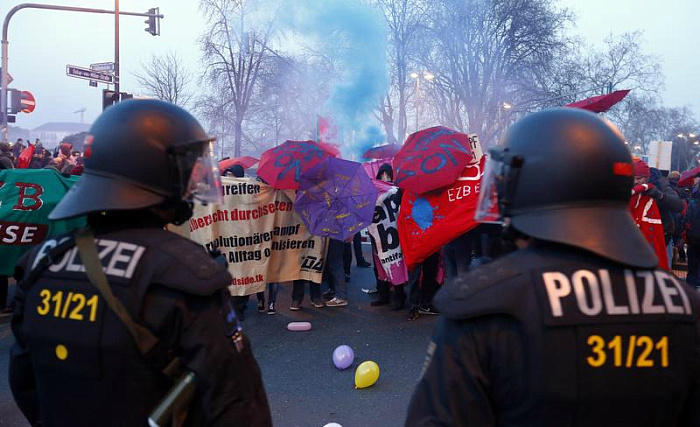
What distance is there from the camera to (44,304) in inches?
70.7

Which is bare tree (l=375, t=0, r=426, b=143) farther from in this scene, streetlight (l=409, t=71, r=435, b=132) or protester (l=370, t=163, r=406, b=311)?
protester (l=370, t=163, r=406, b=311)

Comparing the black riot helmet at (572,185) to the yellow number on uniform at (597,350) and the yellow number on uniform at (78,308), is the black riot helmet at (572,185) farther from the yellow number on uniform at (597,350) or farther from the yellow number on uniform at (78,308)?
the yellow number on uniform at (78,308)

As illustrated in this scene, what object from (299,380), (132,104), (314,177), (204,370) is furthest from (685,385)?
(314,177)

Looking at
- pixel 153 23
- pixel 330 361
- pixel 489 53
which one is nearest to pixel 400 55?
pixel 489 53

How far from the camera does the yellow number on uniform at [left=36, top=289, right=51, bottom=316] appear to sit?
179 cm

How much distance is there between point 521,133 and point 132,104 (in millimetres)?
1301

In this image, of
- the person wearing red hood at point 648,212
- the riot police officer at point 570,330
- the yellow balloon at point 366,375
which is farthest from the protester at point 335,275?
the riot police officer at point 570,330

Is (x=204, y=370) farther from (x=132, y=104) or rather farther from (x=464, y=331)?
(x=132, y=104)

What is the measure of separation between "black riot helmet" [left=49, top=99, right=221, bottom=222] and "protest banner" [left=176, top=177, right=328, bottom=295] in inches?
191

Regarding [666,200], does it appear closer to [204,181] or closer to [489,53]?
[204,181]

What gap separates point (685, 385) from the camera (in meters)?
1.48

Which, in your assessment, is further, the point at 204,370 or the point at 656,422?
the point at 204,370

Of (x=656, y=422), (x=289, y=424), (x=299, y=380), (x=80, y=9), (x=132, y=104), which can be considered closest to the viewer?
(x=656, y=422)

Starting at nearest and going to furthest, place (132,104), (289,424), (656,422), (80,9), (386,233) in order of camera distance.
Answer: (656,422) < (132,104) < (289,424) < (386,233) < (80,9)
